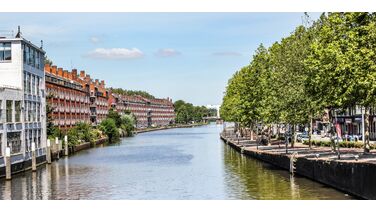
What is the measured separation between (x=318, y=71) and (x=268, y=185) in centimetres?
1084

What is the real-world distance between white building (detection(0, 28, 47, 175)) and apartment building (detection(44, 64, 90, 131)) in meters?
30.2

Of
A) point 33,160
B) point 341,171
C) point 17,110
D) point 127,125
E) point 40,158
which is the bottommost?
point 40,158

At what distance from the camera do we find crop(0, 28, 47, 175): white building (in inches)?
2448

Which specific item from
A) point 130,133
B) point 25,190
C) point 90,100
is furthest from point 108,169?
point 130,133

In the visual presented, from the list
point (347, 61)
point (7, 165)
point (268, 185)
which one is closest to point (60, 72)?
point (7, 165)

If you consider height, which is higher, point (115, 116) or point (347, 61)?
point (347, 61)

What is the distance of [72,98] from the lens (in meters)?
132

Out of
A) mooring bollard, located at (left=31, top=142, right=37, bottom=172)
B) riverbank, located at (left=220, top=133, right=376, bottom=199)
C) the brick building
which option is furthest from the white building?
the brick building

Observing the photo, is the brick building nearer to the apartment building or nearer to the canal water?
the apartment building

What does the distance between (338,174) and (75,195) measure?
21160 millimetres

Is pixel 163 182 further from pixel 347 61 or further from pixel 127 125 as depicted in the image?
pixel 127 125

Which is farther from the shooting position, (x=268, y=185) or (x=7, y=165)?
(x=7, y=165)

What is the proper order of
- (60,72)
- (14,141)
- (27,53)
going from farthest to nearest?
1. (60,72)
2. (27,53)
3. (14,141)

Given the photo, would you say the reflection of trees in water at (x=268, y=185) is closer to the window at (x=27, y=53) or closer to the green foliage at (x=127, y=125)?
the window at (x=27, y=53)
